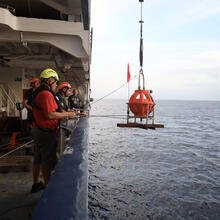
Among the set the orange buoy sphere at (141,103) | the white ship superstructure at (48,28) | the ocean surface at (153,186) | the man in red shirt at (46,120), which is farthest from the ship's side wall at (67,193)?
the ocean surface at (153,186)

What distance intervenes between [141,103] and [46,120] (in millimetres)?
3432

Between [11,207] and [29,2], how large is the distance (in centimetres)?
510

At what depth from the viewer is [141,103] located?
7215 millimetres

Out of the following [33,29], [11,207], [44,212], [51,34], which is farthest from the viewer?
[51,34]

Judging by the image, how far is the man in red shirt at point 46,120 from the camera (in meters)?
3.95

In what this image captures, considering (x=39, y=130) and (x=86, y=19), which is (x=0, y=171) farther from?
(x=86, y=19)

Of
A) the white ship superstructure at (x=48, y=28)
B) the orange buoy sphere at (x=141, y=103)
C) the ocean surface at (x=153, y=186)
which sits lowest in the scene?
the ocean surface at (x=153, y=186)

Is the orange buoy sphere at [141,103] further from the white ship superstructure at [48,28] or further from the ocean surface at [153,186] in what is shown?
the ocean surface at [153,186]

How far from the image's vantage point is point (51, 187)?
226 cm

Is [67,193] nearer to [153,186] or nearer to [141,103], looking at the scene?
[141,103]

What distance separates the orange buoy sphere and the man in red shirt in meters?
3.23

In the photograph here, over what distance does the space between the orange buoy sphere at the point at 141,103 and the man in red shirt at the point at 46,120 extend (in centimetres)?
323

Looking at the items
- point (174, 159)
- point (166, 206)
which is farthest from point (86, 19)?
point (174, 159)

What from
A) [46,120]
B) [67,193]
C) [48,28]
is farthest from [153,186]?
[67,193]
